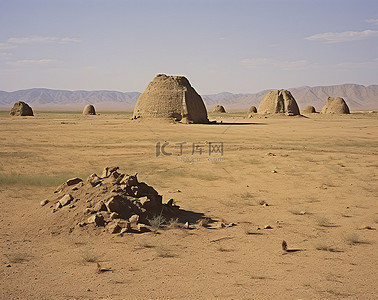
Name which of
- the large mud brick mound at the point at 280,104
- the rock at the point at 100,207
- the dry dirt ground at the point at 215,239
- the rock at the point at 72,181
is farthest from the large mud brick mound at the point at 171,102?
the rock at the point at 100,207

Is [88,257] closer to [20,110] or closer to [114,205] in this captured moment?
[114,205]

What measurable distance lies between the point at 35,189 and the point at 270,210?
4.89m

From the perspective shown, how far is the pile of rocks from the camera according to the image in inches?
215

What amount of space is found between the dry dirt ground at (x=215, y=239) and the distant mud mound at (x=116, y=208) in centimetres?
16

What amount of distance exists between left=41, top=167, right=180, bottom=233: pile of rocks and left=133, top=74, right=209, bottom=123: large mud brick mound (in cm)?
1754

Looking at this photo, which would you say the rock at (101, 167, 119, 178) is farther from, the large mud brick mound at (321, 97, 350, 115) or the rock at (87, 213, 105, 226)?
the large mud brick mound at (321, 97, 350, 115)

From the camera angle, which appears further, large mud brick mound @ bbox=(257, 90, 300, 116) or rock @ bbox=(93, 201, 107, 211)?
large mud brick mound @ bbox=(257, 90, 300, 116)

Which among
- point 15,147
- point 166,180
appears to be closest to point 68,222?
point 166,180

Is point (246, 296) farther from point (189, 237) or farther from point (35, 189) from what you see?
point (35, 189)

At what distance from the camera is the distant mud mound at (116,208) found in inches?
215

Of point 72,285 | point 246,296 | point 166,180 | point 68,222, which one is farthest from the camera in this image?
point 166,180

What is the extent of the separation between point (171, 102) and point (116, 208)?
742 inches

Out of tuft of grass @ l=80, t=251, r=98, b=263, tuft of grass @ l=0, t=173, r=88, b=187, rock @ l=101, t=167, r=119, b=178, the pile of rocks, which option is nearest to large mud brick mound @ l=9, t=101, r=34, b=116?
tuft of grass @ l=0, t=173, r=88, b=187

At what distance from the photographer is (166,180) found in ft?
29.4
